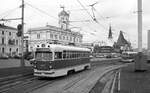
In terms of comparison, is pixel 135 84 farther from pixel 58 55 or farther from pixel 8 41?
pixel 8 41

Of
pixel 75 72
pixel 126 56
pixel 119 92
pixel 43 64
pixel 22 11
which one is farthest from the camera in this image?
pixel 126 56

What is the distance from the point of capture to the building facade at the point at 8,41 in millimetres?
78250

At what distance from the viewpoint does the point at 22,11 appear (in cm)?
2070

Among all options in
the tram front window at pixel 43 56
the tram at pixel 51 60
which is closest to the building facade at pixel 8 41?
the tram at pixel 51 60

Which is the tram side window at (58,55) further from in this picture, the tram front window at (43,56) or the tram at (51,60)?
the tram front window at (43,56)

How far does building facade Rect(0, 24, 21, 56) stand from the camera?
7825 cm

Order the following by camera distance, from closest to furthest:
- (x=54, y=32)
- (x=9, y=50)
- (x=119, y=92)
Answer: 1. (x=119, y=92)
2. (x=54, y=32)
3. (x=9, y=50)

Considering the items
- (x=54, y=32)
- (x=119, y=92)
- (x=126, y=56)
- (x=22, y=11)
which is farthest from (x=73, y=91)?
(x=54, y=32)

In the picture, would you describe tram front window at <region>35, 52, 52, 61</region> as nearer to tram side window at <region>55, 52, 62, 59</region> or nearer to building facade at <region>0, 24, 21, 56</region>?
tram side window at <region>55, 52, 62, 59</region>

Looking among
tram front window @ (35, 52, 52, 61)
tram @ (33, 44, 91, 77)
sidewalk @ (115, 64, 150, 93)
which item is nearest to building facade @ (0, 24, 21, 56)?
tram @ (33, 44, 91, 77)

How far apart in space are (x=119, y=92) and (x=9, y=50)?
3009 inches

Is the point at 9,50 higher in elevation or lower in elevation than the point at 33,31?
lower

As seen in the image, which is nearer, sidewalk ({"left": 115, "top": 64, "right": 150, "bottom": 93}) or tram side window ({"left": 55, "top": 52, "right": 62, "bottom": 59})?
sidewalk ({"left": 115, "top": 64, "right": 150, "bottom": 93})

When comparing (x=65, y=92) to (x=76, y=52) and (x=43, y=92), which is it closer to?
(x=43, y=92)
